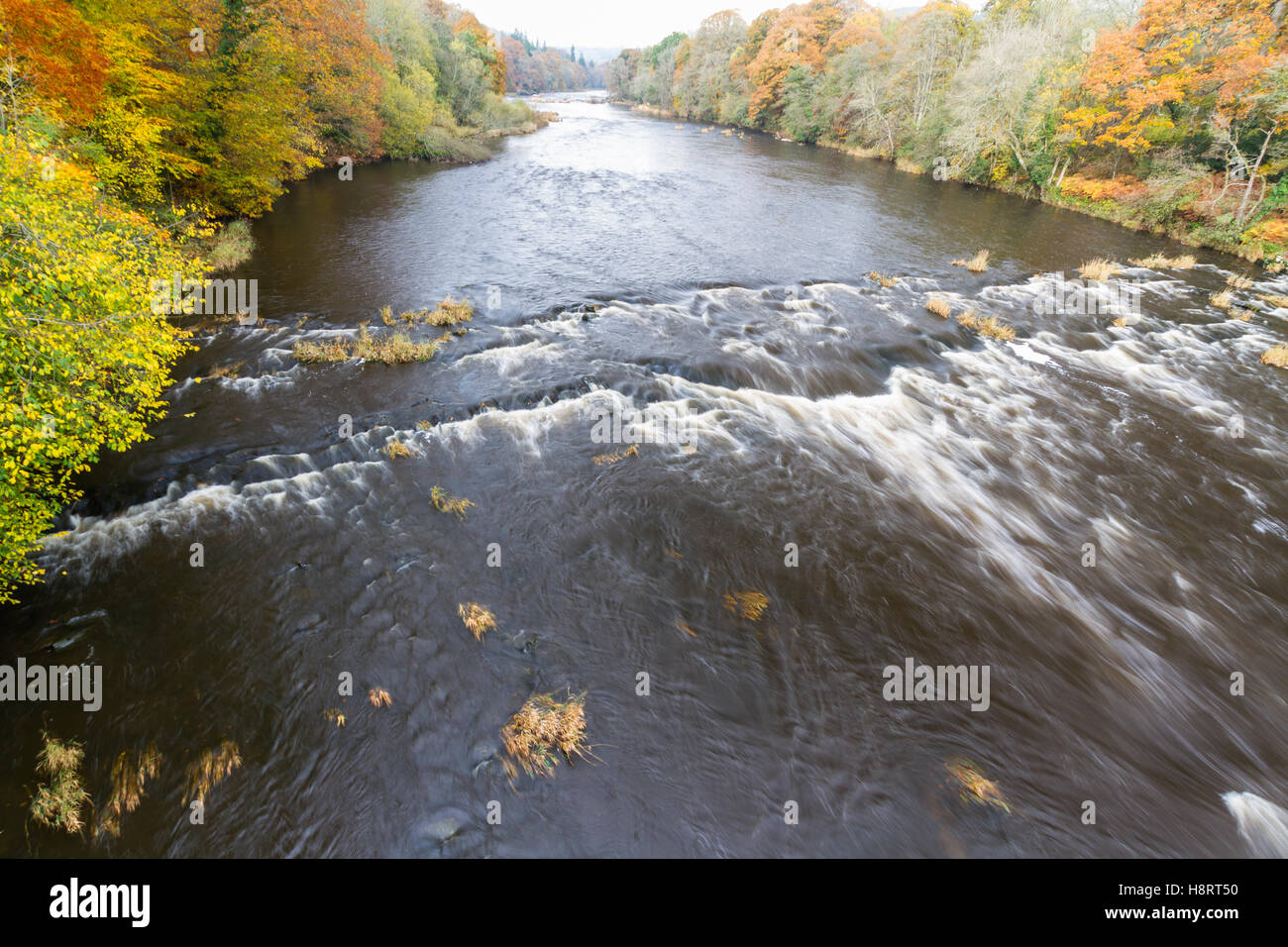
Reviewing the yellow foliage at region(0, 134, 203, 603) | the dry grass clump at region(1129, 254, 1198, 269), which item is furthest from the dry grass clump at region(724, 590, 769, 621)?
the dry grass clump at region(1129, 254, 1198, 269)

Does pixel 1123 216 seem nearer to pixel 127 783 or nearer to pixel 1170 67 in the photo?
pixel 1170 67

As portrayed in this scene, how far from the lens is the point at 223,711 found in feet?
22.8

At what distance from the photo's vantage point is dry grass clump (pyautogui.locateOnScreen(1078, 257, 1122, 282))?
25188 mm

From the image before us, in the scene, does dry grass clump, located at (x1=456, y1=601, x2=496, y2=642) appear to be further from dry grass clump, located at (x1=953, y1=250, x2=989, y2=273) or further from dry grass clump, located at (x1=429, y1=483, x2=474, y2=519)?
dry grass clump, located at (x1=953, y1=250, x2=989, y2=273)

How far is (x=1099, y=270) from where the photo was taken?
25.5m

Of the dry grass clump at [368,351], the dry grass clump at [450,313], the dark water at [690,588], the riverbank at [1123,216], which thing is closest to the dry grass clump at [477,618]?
the dark water at [690,588]

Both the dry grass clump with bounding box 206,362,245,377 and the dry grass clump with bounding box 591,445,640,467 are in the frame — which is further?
the dry grass clump with bounding box 206,362,245,377

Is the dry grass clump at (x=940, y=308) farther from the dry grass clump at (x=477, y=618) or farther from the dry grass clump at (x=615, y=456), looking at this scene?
the dry grass clump at (x=477, y=618)

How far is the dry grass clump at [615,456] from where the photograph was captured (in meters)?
11.9

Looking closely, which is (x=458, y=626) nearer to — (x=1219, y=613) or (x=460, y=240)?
(x=1219, y=613)

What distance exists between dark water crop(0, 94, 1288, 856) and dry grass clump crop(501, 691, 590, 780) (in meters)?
0.23

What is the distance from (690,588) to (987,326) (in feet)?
55.0

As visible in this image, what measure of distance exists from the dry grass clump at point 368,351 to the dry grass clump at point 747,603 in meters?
10.9

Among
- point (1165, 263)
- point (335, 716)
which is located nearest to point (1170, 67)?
point (1165, 263)
